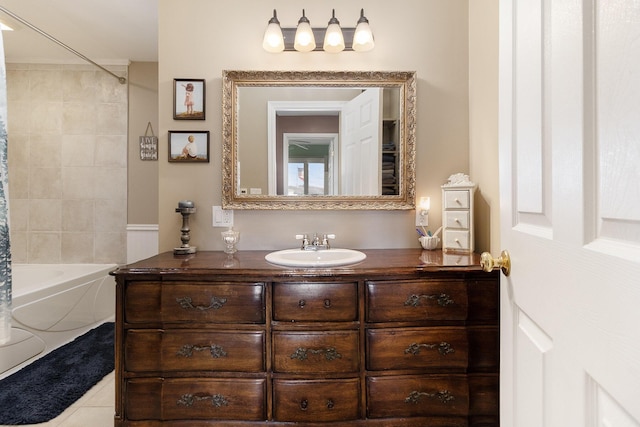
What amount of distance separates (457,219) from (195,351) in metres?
1.46

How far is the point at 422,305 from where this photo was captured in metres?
1.37

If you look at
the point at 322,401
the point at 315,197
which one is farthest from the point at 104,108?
the point at 322,401

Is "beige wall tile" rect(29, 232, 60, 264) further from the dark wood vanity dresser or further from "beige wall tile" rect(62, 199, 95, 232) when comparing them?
the dark wood vanity dresser

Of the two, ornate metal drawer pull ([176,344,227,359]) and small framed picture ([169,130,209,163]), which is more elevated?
small framed picture ([169,130,209,163])

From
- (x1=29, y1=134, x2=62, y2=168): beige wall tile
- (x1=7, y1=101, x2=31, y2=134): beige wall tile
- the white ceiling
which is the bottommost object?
(x1=29, y1=134, x2=62, y2=168): beige wall tile

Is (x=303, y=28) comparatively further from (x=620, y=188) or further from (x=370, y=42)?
(x=620, y=188)

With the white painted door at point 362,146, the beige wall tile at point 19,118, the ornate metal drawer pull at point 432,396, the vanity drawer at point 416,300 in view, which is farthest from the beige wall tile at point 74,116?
the ornate metal drawer pull at point 432,396

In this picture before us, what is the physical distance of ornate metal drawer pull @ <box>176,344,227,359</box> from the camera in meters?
1.35

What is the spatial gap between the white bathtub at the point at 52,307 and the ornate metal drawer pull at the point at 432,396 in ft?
7.97

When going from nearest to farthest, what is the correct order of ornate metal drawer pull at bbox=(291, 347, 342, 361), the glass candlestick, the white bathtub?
ornate metal drawer pull at bbox=(291, 347, 342, 361) < the glass candlestick < the white bathtub

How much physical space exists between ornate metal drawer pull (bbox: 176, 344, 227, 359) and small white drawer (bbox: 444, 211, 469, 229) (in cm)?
132

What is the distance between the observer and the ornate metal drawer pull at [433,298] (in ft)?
4.47

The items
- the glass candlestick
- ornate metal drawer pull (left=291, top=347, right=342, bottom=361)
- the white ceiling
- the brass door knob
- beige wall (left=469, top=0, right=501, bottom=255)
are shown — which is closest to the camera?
the brass door knob

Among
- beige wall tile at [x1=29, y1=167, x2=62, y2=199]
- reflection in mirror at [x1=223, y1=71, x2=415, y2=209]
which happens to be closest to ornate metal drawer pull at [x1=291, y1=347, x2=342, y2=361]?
reflection in mirror at [x1=223, y1=71, x2=415, y2=209]
